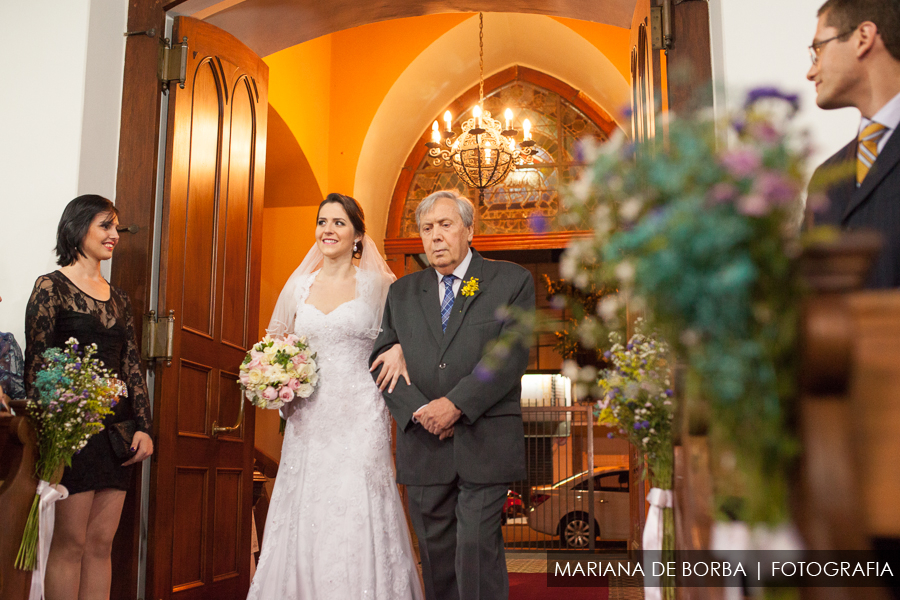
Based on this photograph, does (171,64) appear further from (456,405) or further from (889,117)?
(889,117)

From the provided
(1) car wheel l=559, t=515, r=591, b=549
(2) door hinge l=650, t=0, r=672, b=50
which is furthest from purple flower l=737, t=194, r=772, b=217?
(1) car wheel l=559, t=515, r=591, b=549

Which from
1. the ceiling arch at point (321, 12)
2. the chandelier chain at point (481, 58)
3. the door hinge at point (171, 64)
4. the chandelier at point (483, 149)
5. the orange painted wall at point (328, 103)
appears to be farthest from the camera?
the chandelier chain at point (481, 58)

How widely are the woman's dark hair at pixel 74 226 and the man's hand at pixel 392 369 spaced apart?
4.49 feet

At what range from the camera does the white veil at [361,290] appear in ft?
12.3

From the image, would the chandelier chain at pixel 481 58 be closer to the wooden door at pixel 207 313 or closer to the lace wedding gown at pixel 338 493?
the wooden door at pixel 207 313

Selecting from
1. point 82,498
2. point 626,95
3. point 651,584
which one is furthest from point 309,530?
point 626,95

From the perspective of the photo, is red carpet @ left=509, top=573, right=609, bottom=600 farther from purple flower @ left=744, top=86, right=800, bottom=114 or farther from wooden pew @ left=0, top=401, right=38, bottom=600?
purple flower @ left=744, top=86, right=800, bottom=114

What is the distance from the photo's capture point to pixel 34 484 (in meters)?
2.75

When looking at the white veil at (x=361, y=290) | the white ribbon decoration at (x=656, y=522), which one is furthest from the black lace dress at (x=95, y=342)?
the white ribbon decoration at (x=656, y=522)

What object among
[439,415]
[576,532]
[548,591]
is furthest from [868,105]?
[576,532]

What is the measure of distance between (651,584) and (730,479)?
88 cm

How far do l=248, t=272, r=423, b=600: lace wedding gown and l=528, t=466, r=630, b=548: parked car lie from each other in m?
4.56

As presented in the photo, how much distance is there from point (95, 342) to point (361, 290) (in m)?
1.24

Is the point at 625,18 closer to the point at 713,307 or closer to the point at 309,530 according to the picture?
the point at 309,530
